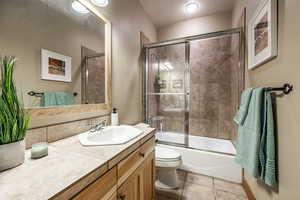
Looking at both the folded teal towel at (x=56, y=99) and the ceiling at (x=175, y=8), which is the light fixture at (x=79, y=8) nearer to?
the folded teal towel at (x=56, y=99)

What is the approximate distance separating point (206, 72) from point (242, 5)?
1.13 meters

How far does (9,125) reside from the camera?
60 centimetres

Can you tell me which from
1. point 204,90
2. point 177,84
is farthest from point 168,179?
point 204,90

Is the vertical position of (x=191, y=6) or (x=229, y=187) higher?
(x=191, y=6)

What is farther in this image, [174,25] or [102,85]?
[174,25]

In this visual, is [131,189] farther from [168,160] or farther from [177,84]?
[177,84]

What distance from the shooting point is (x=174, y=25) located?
2.73 m

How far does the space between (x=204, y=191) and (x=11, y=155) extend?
181 centimetres

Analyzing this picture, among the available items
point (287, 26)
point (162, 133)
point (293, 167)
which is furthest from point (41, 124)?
point (162, 133)

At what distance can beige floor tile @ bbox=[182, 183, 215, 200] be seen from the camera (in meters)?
1.46

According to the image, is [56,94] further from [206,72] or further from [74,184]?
[206,72]

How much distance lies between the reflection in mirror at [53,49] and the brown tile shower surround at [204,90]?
4.67ft

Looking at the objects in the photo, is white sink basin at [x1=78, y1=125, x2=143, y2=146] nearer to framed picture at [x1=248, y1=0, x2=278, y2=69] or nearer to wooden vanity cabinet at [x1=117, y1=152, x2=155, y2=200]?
wooden vanity cabinet at [x1=117, y1=152, x2=155, y2=200]

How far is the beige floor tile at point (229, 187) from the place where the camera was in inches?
61.1
